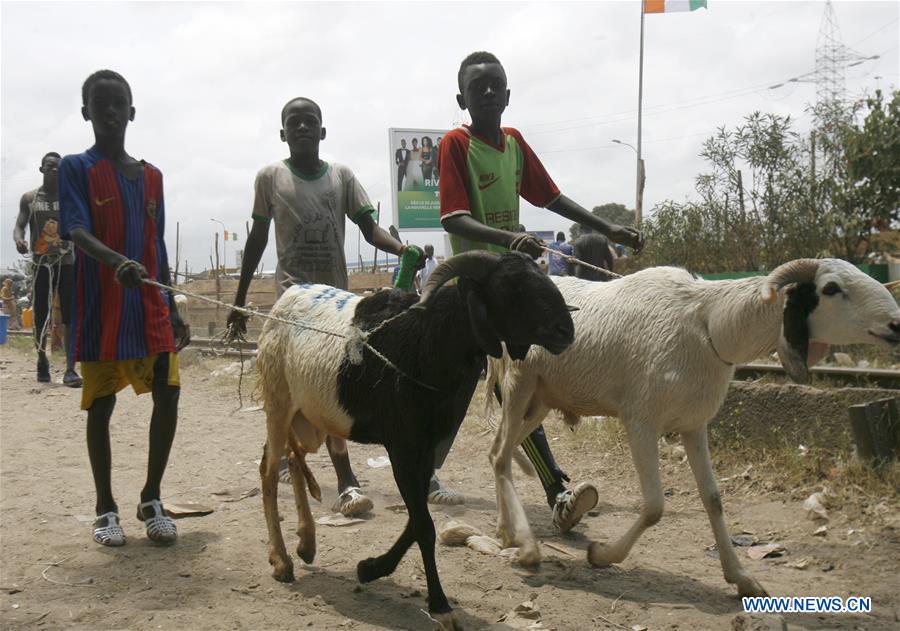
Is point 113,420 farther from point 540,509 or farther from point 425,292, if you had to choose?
point 425,292

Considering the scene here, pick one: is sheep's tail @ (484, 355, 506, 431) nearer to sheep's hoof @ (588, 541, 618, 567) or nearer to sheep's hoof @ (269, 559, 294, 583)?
sheep's hoof @ (588, 541, 618, 567)

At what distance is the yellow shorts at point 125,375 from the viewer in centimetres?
439

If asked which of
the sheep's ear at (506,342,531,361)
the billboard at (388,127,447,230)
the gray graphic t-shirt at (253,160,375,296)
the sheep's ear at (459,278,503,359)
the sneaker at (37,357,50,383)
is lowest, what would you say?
the sneaker at (37,357,50,383)

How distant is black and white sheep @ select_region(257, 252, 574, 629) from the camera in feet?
10.4

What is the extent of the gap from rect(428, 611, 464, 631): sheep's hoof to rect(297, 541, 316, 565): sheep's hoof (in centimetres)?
106

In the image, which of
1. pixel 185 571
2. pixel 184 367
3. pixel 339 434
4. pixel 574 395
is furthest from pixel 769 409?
pixel 184 367

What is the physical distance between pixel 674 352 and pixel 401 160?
19534 mm

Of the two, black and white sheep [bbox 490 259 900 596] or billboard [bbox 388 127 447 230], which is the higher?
billboard [bbox 388 127 447 230]

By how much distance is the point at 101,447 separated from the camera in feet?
14.5

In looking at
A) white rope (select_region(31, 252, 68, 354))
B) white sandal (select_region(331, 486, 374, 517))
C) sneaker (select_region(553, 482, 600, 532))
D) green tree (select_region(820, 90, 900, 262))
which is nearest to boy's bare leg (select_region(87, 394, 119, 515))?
white sandal (select_region(331, 486, 374, 517))

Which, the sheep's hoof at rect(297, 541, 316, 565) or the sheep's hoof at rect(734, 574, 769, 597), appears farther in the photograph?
the sheep's hoof at rect(297, 541, 316, 565)

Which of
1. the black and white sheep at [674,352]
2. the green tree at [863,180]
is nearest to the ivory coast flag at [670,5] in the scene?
the green tree at [863,180]

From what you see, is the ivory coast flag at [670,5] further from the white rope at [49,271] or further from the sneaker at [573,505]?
the sneaker at [573,505]

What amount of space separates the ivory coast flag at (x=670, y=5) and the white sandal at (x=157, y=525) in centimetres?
1932
